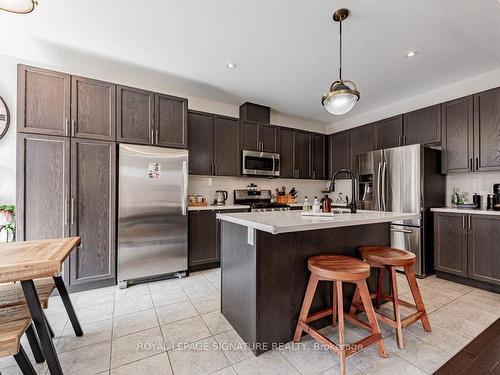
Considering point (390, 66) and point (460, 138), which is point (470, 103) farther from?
point (390, 66)

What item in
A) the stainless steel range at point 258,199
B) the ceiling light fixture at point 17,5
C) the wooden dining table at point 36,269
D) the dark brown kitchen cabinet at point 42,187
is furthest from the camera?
the stainless steel range at point 258,199

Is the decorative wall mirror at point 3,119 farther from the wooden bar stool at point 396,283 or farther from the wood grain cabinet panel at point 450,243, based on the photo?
the wood grain cabinet panel at point 450,243

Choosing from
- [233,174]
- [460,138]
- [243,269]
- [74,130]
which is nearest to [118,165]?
[74,130]

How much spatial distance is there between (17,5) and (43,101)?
134 centimetres

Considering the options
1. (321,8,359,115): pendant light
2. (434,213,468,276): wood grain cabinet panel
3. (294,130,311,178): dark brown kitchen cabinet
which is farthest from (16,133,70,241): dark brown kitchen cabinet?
(434,213,468,276): wood grain cabinet panel

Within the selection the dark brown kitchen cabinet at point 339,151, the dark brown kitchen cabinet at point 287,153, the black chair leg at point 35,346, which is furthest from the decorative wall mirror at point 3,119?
the dark brown kitchen cabinet at point 339,151

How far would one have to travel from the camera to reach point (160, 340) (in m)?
1.77

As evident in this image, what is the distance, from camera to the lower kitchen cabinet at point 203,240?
3.26 meters

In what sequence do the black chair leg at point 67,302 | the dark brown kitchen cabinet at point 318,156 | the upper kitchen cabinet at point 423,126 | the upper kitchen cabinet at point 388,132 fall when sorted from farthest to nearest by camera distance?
the dark brown kitchen cabinet at point 318,156
the upper kitchen cabinet at point 388,132
the upper kitchen cabinet at point 423,126
the black chair leg at point 67,302

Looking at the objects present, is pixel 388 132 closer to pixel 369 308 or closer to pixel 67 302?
pixel 369 308

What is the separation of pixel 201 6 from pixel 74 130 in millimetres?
1901

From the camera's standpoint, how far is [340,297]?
1442 mm

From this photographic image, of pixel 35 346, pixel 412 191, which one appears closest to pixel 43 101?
pixel 35 346

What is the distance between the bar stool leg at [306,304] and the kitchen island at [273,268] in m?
0.06
